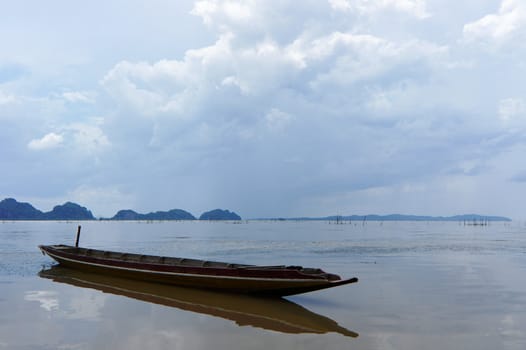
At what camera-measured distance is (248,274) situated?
16141mm

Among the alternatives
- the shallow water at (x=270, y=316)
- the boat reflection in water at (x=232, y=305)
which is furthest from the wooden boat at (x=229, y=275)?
the shallow water at (x=270, y=316)

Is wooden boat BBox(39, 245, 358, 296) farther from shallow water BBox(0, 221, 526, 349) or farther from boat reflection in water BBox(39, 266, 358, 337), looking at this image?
shallow water BBox(0, 221, 526, 349)

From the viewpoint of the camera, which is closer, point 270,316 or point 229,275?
point 270,316

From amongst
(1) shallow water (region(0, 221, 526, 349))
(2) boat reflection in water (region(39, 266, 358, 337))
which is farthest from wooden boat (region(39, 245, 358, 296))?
(1) shallow water (region(0, 221, 526, 349))

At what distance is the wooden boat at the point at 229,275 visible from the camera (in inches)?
590

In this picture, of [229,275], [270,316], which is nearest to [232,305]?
[229,275]

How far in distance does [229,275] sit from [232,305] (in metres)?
1.50

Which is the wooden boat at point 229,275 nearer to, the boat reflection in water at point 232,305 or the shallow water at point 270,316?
the boat reflection in water at point 232,305

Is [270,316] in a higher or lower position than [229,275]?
lower

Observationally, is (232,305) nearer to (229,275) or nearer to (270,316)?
(229,275)

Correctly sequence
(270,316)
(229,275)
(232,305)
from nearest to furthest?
(270,316) → (232,305) → (229,275)

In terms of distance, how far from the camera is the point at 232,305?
15289 millimetres

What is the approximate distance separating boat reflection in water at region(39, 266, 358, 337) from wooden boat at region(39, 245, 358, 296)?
37cm

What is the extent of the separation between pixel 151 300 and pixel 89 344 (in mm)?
5832
